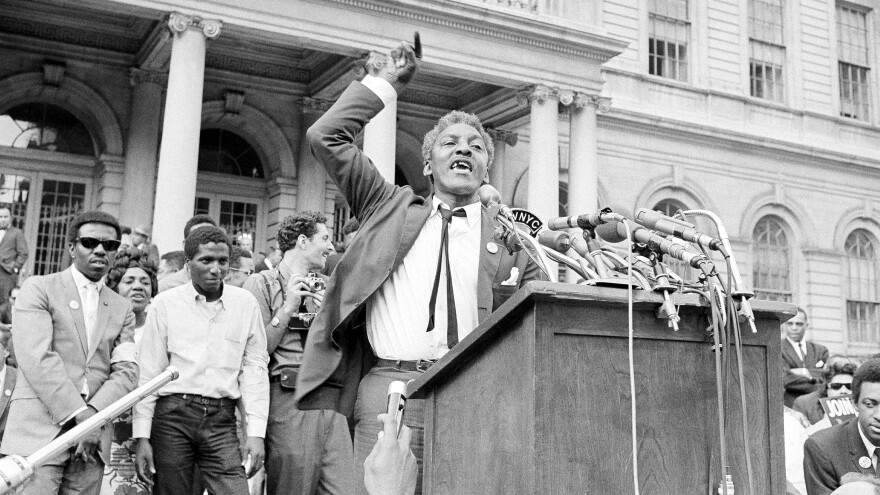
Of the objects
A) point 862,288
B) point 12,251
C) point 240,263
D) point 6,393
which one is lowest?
point 6,393

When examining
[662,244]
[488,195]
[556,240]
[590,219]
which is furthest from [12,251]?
[662,244]

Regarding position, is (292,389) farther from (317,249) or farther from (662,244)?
(662,244)

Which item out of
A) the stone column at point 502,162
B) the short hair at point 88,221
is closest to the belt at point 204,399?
the short hair at point 88,221

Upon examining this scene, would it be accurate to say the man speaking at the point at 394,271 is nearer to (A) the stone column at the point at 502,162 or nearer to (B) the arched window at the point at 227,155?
(B) the arched window at the point at 227,155

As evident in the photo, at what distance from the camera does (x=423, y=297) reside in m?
3.07

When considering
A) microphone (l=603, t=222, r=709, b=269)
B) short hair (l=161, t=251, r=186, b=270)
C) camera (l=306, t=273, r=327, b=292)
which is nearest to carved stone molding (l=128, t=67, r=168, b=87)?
short hair (l=161, t=251, r=186, b=270)

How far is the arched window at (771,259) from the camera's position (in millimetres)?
21422

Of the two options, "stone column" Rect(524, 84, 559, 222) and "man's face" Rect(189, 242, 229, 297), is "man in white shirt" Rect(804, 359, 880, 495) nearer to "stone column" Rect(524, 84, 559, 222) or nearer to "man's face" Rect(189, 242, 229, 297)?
"man's face" Rect(189, 242, 229, 297)

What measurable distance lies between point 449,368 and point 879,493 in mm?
1782

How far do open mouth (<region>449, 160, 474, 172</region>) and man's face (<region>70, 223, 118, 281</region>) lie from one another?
104 inches

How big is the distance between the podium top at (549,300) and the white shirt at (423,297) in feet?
2.29

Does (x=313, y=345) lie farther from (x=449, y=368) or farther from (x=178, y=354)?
(x=178, y=354)

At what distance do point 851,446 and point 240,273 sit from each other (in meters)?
5.20

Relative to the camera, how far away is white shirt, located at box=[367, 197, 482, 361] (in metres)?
3.01
